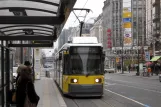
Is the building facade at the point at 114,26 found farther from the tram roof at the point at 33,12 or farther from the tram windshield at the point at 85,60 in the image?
the tram roof at the point at 33,12

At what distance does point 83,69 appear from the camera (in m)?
19.2

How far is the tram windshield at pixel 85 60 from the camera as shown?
19250 millimetres

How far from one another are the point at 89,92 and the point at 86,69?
1.17 meters

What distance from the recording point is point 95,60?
19438mm

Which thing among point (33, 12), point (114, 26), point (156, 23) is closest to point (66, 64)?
point (33, 12)

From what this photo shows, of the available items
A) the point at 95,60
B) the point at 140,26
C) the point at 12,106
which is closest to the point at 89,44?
the point at 95,60

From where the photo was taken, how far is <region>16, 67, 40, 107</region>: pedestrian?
7.83 metres

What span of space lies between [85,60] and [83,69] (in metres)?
0.48

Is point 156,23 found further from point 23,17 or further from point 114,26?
point 23,17

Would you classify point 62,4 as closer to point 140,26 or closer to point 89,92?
point 89,92

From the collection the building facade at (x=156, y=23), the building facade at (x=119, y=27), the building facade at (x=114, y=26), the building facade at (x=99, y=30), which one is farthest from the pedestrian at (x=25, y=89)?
the building facade at (x=99, y=30)

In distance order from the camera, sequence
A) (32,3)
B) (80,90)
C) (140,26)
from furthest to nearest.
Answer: (140,26)
(80,90)
(32,3)

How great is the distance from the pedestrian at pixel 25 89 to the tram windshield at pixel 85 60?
11.2 metres

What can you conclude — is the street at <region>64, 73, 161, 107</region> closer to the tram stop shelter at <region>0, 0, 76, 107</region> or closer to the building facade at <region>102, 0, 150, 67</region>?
the tram stop shelter at <region>0, 0, 76, 107</region>
